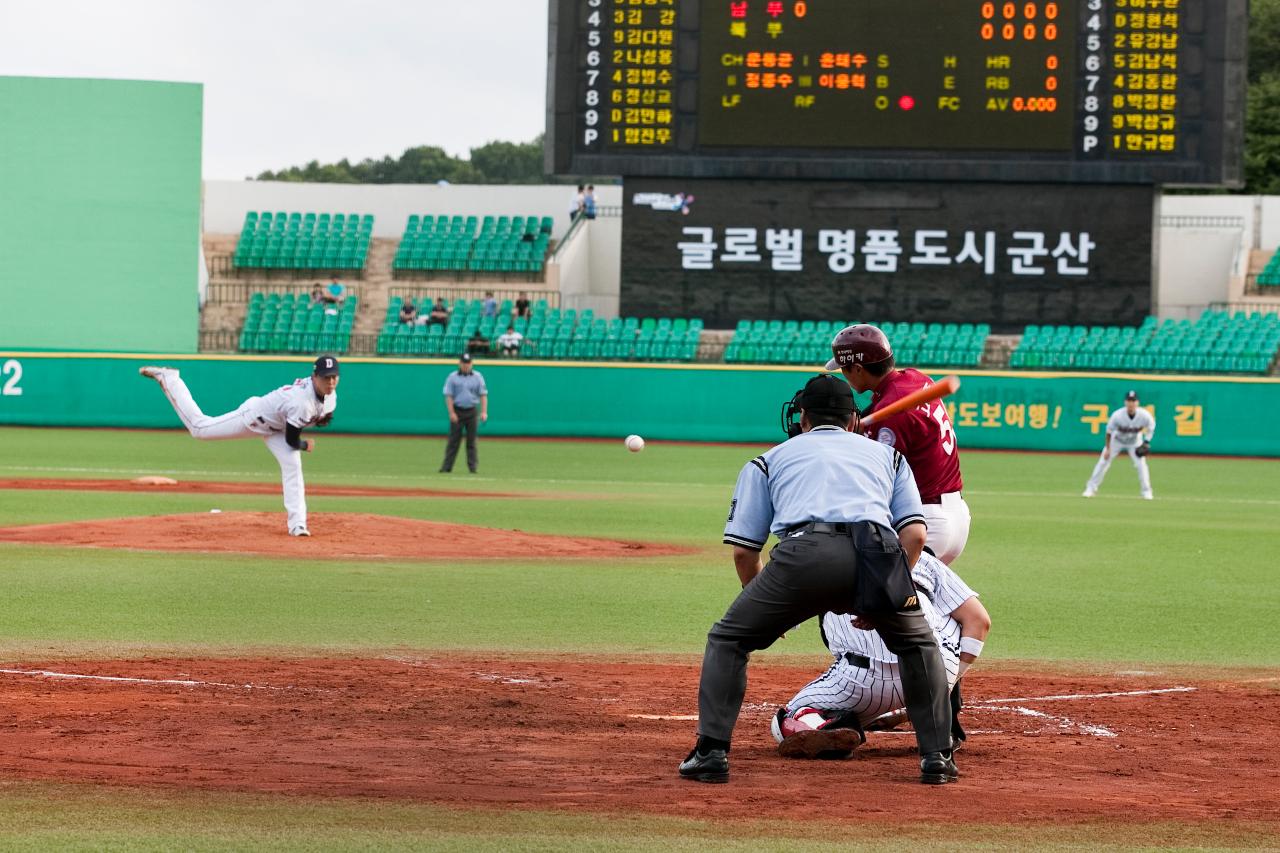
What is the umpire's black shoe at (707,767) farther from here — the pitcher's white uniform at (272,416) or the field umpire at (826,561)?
the pitcher's white uniform at (272,416)

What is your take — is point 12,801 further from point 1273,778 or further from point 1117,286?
point 1117,286

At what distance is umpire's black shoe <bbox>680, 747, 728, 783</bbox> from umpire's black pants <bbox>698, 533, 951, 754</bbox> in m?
0.09

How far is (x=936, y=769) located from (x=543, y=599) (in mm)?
6581

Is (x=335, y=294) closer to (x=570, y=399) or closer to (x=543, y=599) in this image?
(x=570, y=399)

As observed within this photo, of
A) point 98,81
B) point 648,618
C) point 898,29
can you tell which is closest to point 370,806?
point 648,618

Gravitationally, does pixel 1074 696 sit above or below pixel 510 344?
below

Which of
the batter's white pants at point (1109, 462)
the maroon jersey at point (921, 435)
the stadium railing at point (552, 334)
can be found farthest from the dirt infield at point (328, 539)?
the stadium railing at point (552, 334)

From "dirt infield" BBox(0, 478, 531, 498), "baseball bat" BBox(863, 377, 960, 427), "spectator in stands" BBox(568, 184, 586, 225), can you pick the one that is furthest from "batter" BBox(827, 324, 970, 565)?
"spectator in stands" BBox(568, 184, 586, 225)

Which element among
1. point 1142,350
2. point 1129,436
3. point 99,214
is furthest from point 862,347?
point 99,214

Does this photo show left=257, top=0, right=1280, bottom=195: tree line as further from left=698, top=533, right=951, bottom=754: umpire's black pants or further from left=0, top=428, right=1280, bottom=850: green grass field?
left=698, top=533, right=951, bottom=754: umpire's black pants

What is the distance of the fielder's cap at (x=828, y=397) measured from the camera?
667cm

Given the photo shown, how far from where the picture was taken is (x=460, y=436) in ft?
85.8

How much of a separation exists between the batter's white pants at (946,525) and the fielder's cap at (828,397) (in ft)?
3.71

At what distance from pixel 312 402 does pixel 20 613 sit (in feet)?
14.6
